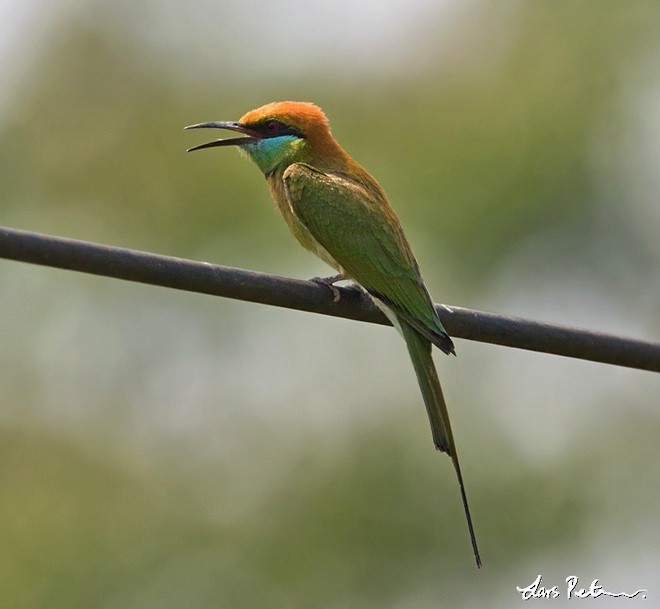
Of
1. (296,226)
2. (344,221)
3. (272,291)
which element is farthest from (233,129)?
(272,291)

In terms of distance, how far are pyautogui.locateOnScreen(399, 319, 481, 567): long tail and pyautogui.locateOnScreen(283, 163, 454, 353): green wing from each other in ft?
0.31

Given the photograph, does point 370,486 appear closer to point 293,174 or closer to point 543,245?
point 543,245

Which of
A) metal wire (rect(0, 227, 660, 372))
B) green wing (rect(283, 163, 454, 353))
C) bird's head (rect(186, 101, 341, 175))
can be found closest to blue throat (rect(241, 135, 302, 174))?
bird's head (rect(186, 101, 341, 175))

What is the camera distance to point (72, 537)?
19.0 feet

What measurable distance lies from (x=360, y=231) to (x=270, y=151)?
0.72 m

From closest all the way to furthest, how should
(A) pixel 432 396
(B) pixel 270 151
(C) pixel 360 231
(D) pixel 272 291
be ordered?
(D) pixel 272 291, (A) pixel 432 396, (C) pixel 360 231, (B) pixel 270 151

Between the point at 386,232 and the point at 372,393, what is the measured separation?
2697 mm

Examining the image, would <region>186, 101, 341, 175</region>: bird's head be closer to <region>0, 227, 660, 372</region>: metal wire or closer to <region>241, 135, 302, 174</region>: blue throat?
<region>241, 135, 302, 174</region>: blue throat

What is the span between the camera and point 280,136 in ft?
15.5

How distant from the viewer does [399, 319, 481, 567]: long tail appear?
3178mm

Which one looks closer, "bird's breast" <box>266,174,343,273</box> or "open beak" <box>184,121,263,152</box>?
"bird's breast" <box>266,174,343,273</box>

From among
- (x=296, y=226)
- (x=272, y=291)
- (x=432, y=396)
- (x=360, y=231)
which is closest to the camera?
(x=272, y=291)

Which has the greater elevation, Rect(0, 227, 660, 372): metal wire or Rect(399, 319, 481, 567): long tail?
Rect(0, 227, 660, 372): metal wire

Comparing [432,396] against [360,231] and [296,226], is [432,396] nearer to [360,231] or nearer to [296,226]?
[360,231]
